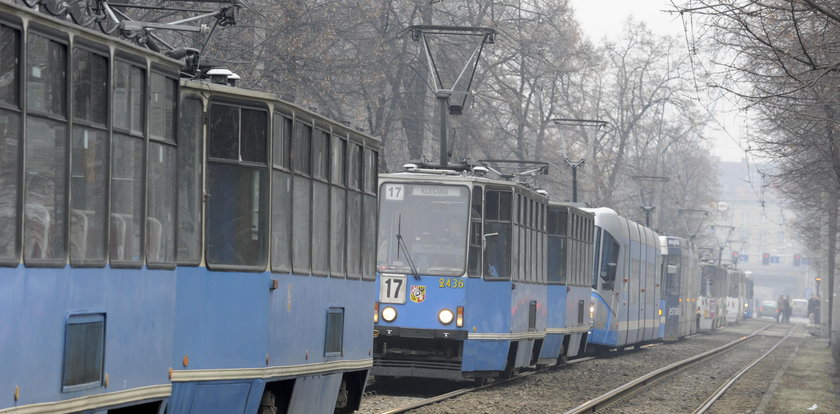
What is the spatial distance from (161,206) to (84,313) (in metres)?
1.45

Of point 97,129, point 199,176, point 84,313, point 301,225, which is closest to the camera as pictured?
point 84,313

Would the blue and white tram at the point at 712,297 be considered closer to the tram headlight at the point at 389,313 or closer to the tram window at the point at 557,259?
the tram window at the point at 557,259

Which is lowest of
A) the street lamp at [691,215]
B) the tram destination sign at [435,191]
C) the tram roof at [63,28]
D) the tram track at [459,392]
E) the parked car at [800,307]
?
the parked car at [800,307]

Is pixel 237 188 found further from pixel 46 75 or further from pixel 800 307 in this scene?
pixel 800 307

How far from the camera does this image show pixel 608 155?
6091cm

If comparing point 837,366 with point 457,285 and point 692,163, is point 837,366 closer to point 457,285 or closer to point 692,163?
point 457,285

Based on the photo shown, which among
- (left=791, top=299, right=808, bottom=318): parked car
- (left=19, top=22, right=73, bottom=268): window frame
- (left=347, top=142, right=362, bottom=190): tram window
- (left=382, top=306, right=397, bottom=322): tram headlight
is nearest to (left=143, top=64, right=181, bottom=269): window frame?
(left=19, top=22, right=73, bottom=268): window frame

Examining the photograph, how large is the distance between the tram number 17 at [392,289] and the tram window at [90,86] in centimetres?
1076

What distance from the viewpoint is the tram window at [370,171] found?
43.5 ft

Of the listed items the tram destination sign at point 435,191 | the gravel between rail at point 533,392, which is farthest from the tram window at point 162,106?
the tram destination sign at point 435,191

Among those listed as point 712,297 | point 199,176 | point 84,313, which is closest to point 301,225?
point 199,176

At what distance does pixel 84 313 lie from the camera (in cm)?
740

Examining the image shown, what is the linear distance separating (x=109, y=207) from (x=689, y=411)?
12557mm

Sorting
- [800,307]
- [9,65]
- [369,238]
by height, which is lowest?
[800,307]
